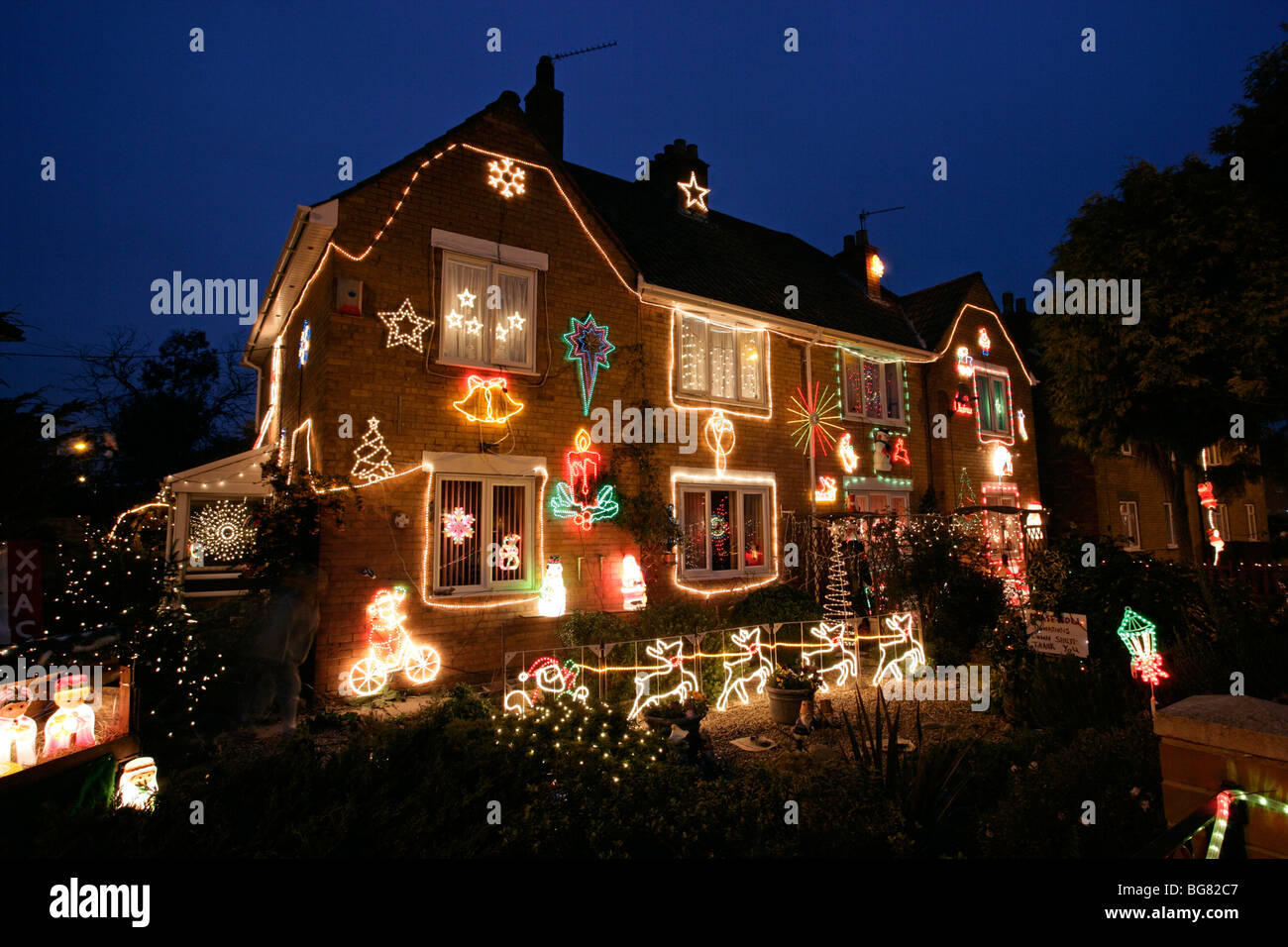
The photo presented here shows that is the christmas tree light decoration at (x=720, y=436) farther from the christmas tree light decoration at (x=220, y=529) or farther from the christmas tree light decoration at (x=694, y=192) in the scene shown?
the christmas tree light decoration at (x=220, y=529)

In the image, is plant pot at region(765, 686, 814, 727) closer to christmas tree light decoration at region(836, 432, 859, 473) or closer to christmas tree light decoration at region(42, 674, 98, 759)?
christmas tree light decoration at region(42, 674, 98, 759)

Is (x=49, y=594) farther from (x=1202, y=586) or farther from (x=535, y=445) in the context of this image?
(x=1202, y=586)

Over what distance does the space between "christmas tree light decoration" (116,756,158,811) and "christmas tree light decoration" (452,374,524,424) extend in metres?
6.17

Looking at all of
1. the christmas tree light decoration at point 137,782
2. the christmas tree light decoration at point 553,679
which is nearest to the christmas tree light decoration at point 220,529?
the christmas tree light decoration at point 553,679

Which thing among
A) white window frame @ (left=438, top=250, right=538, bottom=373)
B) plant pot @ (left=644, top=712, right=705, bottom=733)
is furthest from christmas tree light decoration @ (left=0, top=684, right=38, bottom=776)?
white window frame @ (left=438, top=250, right=538, bottom=373)

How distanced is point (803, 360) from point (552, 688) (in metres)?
9.03

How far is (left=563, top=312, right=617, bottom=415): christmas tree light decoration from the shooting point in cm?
1095

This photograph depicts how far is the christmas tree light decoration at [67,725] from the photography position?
4035mm

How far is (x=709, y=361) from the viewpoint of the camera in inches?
507

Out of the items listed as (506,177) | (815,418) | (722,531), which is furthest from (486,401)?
(815,418)

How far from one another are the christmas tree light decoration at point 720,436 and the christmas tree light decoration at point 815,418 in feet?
5.61

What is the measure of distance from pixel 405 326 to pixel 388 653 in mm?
4390

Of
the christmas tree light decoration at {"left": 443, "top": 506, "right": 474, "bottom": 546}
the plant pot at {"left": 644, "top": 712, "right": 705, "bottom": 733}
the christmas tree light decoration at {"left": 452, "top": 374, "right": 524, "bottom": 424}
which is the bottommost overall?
the plant pot at {"left": 644, "top": 712, "right": 705, "bottom": 733}
